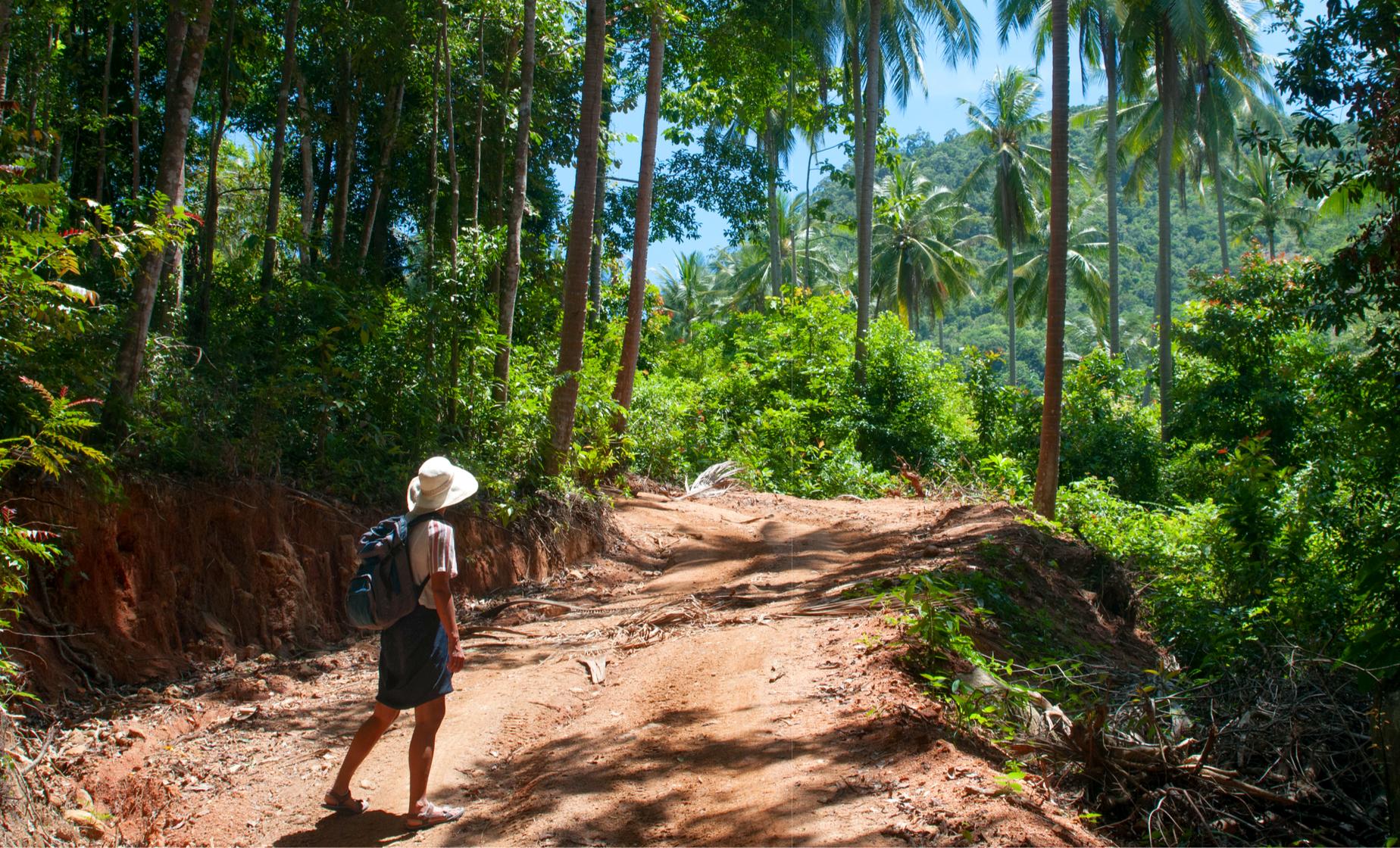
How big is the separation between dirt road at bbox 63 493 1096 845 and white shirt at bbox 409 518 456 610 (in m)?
1.20

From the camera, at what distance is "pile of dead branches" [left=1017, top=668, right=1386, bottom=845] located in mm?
4539

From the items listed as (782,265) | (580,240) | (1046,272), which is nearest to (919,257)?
(1046,272)

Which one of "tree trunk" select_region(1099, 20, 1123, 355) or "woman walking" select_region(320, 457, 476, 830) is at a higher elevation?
"tree trunk" select_region(1099, 20, 1123, 355)

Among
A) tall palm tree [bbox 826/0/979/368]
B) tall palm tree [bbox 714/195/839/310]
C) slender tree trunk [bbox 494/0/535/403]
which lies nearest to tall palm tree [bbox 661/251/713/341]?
tall palm tree [bbox 714/195/839/310]

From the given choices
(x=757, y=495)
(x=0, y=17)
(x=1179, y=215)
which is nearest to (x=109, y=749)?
(x=0, y=17)

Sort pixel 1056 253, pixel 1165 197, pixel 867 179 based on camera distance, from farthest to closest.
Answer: pixel 1165 197 → pixel 867 179 → pixel 1056 253

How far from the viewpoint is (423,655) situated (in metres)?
4.70

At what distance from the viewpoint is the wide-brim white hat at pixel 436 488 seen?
470 centimetres

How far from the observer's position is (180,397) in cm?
733

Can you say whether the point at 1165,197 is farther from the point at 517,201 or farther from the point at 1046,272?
the point at 517,201

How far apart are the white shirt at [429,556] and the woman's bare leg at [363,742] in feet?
2.04

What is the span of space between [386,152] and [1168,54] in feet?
70.3

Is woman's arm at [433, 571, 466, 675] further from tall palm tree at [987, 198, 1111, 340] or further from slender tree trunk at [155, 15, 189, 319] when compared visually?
tall palm tree at [987, 198, 1111, 340]

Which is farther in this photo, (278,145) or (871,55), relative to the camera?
(871,55)
